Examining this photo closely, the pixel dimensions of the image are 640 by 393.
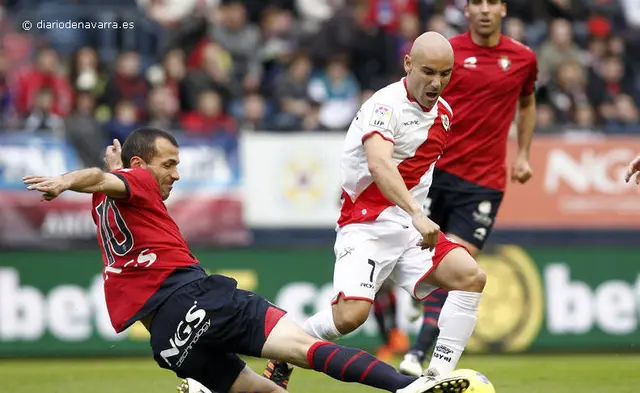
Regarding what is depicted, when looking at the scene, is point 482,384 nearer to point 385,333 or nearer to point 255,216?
point 385,333

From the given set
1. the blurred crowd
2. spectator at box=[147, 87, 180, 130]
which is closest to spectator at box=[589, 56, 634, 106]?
the blurred crowd

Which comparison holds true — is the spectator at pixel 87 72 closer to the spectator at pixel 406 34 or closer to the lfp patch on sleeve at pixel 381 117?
the spectator at pixel 406 34

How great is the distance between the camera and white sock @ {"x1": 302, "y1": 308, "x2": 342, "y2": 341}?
7355 millimetres

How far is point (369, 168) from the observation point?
7.07 metres

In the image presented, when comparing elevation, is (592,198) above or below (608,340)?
above

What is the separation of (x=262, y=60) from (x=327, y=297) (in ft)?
14.8

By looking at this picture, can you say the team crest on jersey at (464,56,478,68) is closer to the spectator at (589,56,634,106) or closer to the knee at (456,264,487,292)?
the knee at (456,264,487,292)

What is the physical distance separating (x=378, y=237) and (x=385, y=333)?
4.72 metres

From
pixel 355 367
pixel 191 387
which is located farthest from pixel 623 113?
pixel 191 387

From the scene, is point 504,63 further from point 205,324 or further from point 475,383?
point 205,324

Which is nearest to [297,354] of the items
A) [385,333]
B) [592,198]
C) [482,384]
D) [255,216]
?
[482,384]

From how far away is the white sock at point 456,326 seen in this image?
7.46m

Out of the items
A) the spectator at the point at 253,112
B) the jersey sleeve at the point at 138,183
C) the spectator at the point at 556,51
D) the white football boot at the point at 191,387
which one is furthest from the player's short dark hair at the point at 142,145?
the spectator at the point at 556,51

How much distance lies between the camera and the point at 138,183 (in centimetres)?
662
